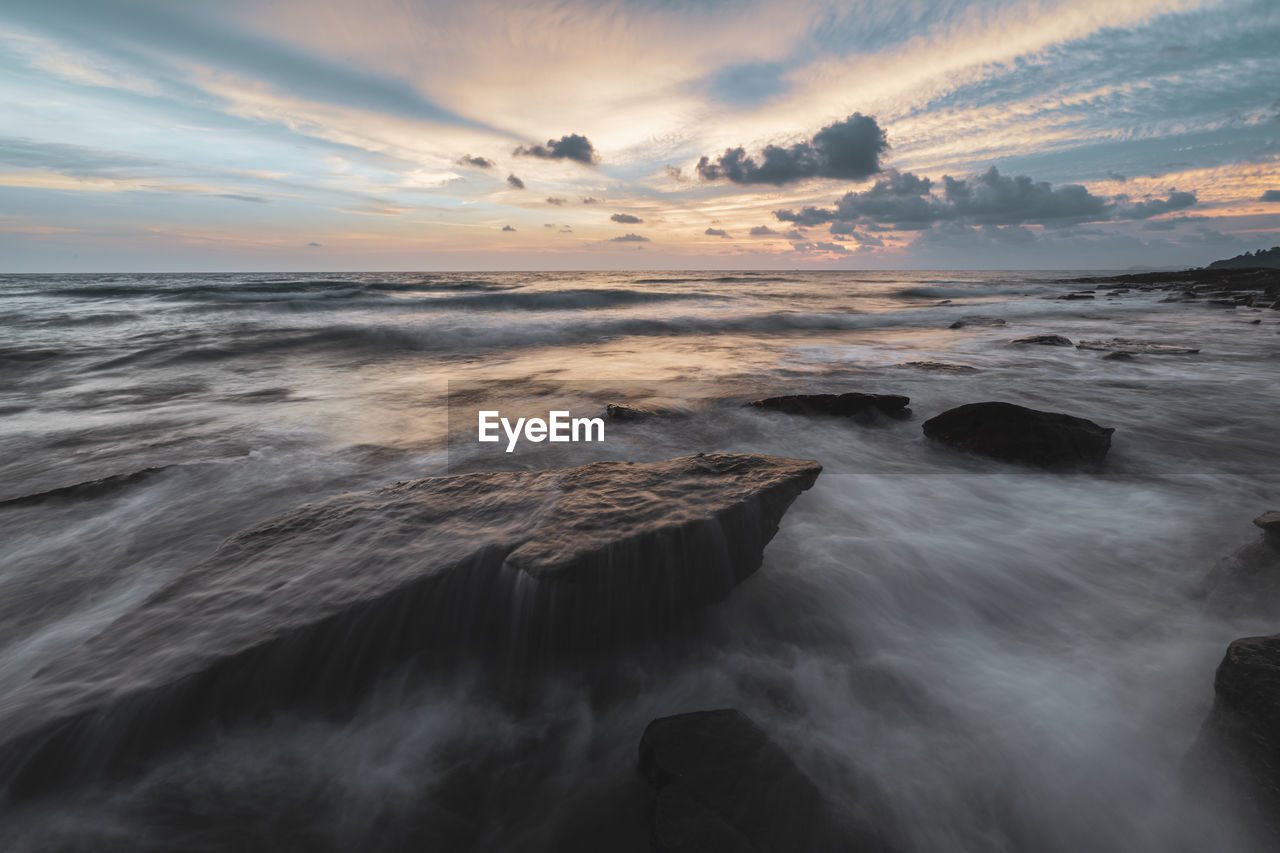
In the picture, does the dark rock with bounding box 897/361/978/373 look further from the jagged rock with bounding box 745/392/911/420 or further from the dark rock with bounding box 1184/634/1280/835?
the dark rock with bounding box 1184/634/1280/835

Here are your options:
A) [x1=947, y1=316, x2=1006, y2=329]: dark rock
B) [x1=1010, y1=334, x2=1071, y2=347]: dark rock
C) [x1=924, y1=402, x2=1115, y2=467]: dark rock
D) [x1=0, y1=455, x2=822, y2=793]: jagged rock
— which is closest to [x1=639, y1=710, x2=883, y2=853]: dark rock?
[x1=0, y1=455, x2=822, y2=793]: jagged rock

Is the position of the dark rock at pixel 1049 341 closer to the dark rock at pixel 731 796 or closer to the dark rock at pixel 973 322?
the dark rock at pixel 973 322

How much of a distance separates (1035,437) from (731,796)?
4.71 metres

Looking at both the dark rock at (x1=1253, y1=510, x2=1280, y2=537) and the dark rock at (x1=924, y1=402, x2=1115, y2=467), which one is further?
the dark rock at (x1=924, y1=402, x2=1115, y2=467)

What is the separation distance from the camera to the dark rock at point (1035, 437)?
15.6 feet

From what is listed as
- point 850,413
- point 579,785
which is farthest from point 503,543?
point 850,413

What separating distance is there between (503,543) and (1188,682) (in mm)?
3259

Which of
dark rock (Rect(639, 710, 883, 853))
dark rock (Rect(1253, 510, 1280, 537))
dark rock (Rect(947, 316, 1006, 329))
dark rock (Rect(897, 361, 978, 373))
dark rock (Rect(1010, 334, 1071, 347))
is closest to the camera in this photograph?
dark rock (Rect(639, 710, 883, 853))

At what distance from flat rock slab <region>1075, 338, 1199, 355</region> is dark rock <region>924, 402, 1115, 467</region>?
791 centimetres

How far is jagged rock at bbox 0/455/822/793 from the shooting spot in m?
2.05

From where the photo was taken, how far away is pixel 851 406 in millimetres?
6273

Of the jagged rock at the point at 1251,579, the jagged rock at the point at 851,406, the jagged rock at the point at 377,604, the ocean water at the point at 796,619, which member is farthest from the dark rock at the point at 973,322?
the jagged rock at the point at 377,604

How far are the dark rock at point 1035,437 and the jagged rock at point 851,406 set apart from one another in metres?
1.14

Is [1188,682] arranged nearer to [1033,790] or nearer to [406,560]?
[1033,790]
